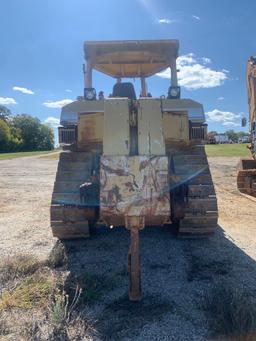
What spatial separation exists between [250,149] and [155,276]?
5.17m

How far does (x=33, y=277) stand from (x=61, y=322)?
1054 millimetres

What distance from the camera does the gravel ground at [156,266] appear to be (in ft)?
9.95

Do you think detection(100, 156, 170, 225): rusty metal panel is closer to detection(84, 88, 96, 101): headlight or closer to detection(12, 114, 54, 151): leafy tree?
detection(84, 88, 96, 101): headlight

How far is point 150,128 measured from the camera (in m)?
3.25

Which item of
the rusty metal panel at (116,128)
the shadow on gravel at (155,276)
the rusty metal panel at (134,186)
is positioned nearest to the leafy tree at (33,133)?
the shadow on gravel at (155,276)

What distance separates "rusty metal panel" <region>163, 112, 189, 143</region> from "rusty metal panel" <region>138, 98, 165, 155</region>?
64cm

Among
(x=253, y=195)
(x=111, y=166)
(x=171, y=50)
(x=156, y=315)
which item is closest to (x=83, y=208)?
(x=111, y=166)

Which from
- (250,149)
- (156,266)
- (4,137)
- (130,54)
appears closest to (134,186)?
(156,266)

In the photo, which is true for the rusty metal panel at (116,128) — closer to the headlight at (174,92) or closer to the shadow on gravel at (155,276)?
the shadow on gravel at (155,276)

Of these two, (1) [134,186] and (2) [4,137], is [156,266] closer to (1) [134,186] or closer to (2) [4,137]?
(1) [134,186]

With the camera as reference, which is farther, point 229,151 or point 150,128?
point 229,151

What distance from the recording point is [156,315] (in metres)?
3.16

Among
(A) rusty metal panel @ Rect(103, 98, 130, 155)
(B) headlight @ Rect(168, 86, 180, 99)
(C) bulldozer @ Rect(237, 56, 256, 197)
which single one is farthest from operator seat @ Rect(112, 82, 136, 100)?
(C) bulldozer @ Rect(237, 56, 256, 197)

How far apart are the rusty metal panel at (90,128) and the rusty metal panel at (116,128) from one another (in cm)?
65
